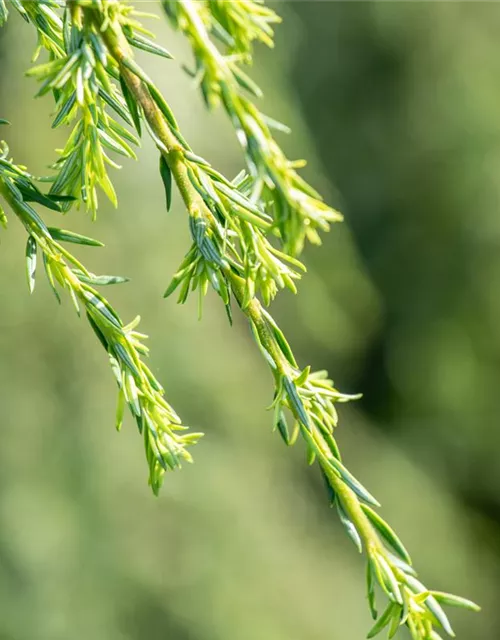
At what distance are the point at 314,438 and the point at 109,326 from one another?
0.27 feet

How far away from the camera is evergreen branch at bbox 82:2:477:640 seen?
9.4 inches

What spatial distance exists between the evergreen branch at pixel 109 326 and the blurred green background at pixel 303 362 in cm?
87

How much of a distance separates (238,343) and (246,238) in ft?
3.97

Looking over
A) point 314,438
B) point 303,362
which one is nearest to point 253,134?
point 314,438

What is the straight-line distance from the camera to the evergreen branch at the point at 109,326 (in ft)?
0.92

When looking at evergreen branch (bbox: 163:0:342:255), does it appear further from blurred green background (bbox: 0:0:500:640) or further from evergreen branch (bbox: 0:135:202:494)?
blurred green background (bbox: 0:0:500:640)

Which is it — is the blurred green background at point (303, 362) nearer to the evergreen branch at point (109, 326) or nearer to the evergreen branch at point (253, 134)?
the evergreen branch at point (109, 326)

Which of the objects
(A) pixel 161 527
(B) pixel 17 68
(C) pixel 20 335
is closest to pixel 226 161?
(B) pixel 17 68

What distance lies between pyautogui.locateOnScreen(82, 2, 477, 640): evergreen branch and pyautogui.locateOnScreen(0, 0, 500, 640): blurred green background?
3.01 ft

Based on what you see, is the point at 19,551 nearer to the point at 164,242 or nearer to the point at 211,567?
the point at 211,567

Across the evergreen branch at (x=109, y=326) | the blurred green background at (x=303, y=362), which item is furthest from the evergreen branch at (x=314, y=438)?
the blurred green background at (x=303, y=362)

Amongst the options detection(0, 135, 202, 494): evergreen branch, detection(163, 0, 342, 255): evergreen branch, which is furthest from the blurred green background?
detection(163, 0, 342, 255): evergreen branch

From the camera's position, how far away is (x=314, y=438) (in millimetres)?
253

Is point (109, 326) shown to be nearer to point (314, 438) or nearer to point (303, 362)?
point (314, 438)
